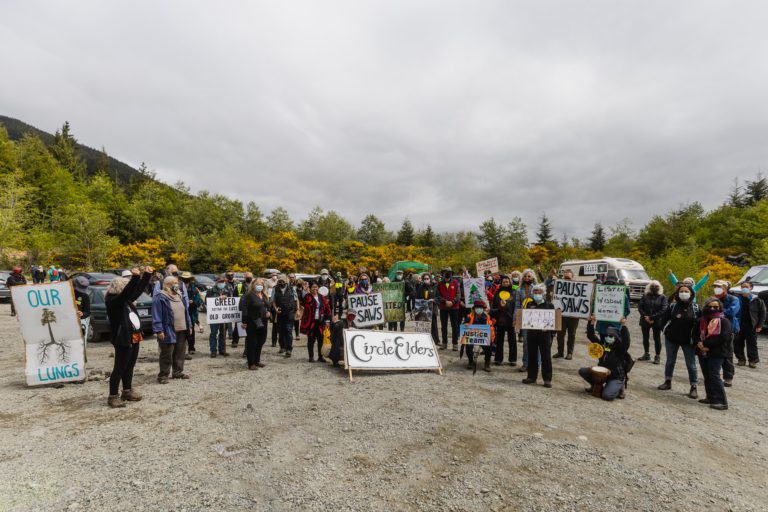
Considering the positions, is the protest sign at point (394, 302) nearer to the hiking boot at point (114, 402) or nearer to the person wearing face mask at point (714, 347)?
the hiking boot at point (114, 402)

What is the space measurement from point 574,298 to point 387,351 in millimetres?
4597

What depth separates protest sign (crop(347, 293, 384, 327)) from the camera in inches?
366

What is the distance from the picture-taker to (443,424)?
5.20 metres

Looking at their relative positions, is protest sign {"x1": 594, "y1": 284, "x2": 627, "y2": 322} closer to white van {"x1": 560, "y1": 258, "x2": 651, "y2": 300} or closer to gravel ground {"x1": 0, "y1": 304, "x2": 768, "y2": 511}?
gravel ground {"x1": 0, "y1": 304, "x2": 768, "y2": 511}

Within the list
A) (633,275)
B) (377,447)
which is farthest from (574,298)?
(633,275)

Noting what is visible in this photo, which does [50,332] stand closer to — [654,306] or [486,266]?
[486,266]

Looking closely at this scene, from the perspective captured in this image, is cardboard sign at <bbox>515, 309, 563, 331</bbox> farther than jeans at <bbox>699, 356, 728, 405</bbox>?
Yes

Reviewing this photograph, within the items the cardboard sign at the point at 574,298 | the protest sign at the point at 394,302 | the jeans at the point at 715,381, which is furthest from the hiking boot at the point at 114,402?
the jeans at the point at 715,381

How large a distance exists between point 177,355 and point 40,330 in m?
2.24

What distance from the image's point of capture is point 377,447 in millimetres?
4543

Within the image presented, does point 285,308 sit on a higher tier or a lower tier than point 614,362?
higher

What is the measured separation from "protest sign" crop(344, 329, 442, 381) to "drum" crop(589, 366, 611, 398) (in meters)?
2.78

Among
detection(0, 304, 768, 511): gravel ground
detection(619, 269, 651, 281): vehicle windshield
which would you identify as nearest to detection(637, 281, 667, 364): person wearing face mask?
detection(0, 304, 768, 511): gravel ground

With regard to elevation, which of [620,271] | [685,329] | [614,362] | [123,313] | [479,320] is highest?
[620,271]
